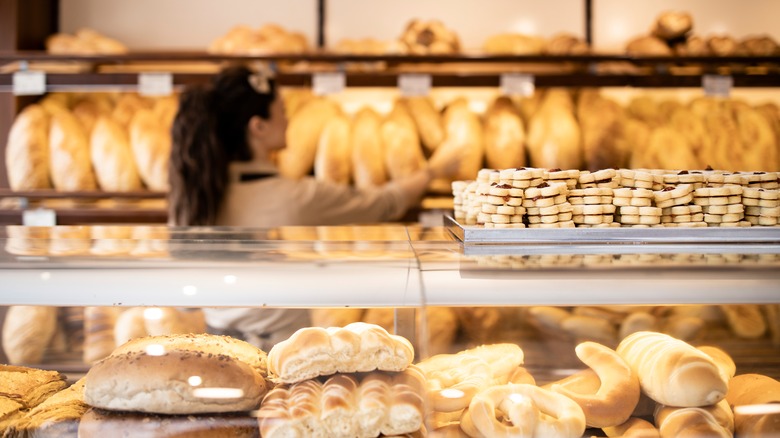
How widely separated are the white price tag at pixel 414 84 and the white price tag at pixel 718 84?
1134mm

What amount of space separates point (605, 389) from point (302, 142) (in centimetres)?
213

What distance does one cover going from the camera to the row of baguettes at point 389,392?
1055mm

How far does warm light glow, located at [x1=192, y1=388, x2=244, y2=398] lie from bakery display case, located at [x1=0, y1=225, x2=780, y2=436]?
0.01m

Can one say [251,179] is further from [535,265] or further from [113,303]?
[535,265]

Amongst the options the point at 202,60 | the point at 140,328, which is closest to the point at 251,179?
the point at 202,60

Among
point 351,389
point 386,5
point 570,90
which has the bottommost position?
point 351,389

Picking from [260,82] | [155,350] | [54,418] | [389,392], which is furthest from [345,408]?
[260,82]

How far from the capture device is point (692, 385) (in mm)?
1084

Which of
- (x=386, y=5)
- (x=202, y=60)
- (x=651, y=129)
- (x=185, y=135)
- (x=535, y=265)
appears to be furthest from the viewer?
(x=386, y=5)

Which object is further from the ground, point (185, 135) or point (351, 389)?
point (185, 135)

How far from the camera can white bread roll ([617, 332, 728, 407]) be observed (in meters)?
1.09

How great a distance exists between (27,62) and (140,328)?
2.28 metres

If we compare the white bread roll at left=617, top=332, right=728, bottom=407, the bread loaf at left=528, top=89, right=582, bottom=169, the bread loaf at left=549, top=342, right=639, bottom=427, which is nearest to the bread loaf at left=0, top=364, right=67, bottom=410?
the bread loaf at left=549, top=342, right=639, bottom=427

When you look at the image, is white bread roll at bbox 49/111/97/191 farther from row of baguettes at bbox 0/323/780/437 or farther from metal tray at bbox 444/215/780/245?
metal tray at bbox 444/215/780/245
